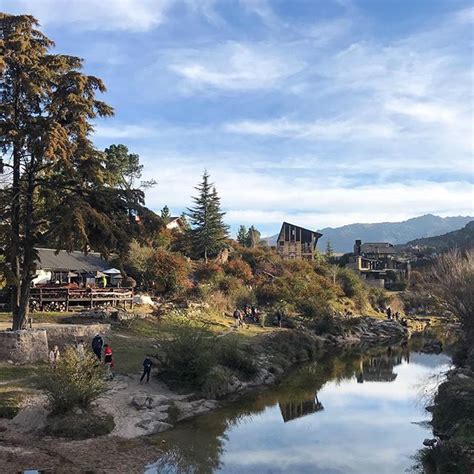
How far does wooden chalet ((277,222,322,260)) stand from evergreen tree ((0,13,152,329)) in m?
68.0

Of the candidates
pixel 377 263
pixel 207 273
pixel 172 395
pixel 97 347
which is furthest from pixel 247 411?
pixel 377 263

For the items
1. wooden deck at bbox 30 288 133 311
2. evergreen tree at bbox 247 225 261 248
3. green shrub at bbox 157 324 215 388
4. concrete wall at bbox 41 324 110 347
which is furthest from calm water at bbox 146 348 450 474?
evergreen tree at bbox 247 225 261 248

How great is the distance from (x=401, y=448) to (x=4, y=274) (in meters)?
17.2

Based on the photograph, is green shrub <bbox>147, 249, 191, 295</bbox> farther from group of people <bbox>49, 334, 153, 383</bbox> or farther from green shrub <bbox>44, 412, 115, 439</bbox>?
green shrub <bbox>44, 412, 115, 439</bbox>

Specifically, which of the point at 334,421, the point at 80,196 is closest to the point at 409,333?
the point at 334,421

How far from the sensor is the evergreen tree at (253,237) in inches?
3270

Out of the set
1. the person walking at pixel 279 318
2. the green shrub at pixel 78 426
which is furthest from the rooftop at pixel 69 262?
the green shrub at pixel 78 426

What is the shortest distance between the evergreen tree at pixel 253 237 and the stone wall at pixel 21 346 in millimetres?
58047

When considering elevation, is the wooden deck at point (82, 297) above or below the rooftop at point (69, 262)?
below

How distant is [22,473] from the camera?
1407 centimetres

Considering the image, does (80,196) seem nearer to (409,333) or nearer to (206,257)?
(206,257)

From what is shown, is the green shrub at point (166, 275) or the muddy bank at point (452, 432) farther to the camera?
the green shrub at point (166, 275)

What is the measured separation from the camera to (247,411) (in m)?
23.2

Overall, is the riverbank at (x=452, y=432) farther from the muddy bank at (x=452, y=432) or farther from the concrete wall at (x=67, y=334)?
the concrete wall at (x=67, y=334)
